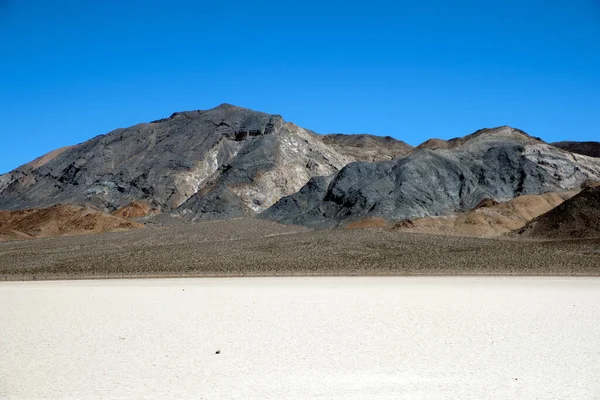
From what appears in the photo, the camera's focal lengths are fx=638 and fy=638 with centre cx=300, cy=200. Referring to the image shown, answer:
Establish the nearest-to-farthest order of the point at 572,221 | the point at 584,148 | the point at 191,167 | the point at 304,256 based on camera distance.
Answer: the point at 304,256, the point at 572,221, the point at 191,167, the point at 584,148

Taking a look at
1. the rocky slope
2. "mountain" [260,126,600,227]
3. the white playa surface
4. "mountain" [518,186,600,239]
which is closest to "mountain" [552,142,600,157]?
"mountain" [260,126,600,227]

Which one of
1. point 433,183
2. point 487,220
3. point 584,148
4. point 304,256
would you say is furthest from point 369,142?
point 304,256

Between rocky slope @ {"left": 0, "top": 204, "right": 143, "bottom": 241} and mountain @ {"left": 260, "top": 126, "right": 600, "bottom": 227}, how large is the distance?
14.7m

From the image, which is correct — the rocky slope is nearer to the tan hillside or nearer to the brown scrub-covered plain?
the tan hillside

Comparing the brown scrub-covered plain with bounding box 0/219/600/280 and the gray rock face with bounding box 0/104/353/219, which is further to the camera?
the gray rock face with bounding box 0/104/353/219

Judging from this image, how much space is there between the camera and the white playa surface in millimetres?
7590

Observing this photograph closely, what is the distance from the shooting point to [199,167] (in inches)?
3211

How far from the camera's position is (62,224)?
200 feet

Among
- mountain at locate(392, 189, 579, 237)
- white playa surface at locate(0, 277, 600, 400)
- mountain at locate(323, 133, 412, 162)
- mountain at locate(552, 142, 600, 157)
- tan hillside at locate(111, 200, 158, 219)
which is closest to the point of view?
white playa surface at locate(0, 277, 600, 400)

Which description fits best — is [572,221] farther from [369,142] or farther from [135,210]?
[369,142]

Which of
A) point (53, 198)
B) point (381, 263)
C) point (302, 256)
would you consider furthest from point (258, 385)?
point (53, 198)

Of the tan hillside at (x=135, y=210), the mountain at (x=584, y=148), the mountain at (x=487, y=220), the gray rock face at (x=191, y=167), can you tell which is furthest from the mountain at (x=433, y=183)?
the mountain at (x=584, y=148)

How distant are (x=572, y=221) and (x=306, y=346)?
36.3 metres

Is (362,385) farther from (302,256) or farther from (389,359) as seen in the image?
(302,256)
